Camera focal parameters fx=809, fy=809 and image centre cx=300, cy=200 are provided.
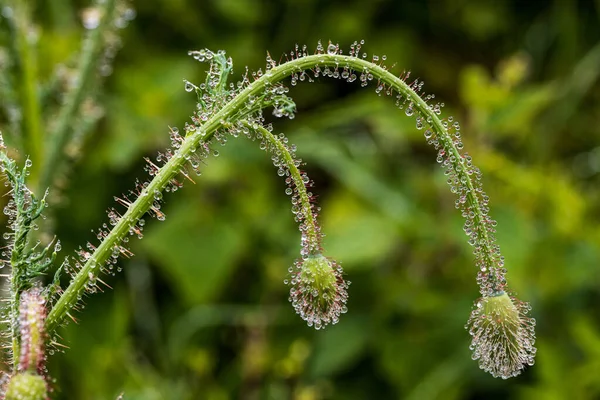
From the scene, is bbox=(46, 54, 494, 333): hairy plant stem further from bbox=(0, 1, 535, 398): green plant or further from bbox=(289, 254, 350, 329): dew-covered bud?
bbox=(289, 254, 350, 329): dew-covered bud

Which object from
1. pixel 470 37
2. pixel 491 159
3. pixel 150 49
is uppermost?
pixel 470 37

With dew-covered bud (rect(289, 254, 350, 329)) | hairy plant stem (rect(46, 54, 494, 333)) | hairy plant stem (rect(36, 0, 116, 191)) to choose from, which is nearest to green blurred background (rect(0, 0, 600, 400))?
hairy plant stem (rect(36, 0, 116, 191))

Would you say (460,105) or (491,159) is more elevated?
(460,105)

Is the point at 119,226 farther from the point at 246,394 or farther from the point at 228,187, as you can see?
Answer: the point at 228,187

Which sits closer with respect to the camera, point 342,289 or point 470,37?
point 342,289

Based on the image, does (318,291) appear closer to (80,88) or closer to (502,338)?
(502,338)

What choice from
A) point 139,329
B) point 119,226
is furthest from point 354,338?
point 119,226

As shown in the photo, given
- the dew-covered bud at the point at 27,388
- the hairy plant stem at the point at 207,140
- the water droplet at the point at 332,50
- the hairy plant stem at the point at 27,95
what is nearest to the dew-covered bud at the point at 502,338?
the hairy plant stem at the point at 207,140
